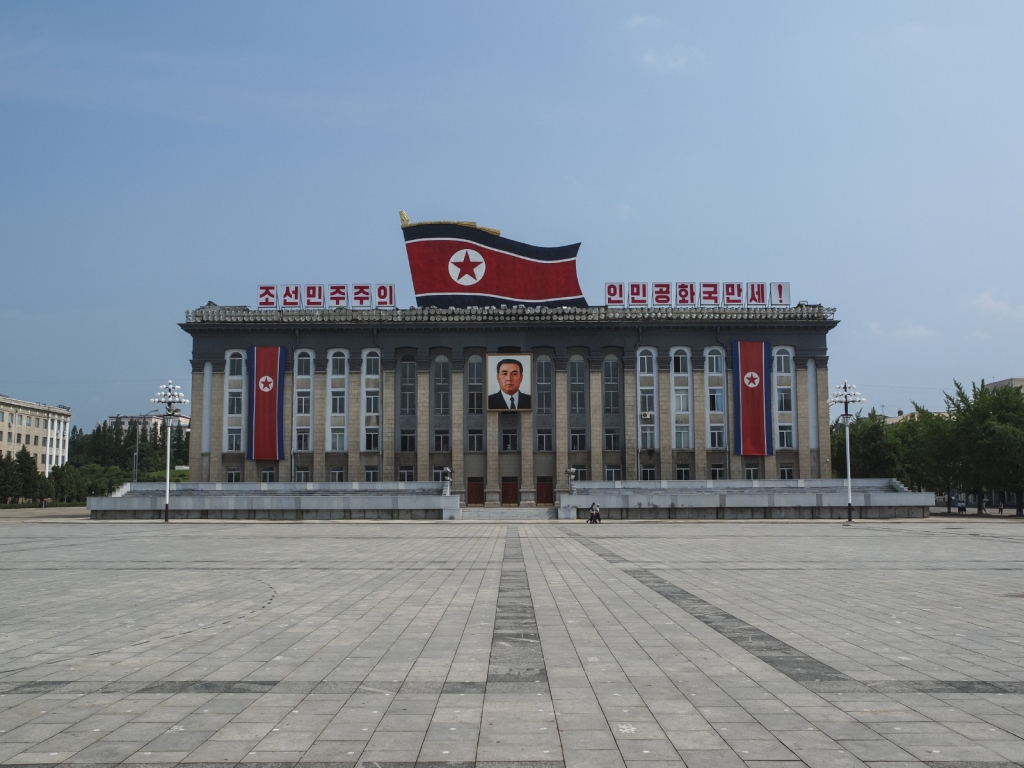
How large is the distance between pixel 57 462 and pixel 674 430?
113 meters

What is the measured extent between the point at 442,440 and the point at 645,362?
19.8 meters

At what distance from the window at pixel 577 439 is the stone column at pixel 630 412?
3.62 m

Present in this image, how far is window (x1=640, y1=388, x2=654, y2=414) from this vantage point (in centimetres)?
7387

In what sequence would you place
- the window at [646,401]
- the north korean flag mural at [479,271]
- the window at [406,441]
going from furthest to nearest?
1. the north korean flag mural at [479,271]
2. the window at [646,401]
3. the window at [406,441]

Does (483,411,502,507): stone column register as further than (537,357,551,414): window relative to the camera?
No

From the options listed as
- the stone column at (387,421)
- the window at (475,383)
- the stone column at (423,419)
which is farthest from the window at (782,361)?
the stone column at (387,421)

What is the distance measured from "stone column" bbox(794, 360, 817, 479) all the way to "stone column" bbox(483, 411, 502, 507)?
26.7 m

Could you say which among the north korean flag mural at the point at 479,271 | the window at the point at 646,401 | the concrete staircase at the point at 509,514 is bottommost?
the concrete staircase at the point at 509,514

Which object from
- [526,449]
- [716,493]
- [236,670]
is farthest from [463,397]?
[236,670]

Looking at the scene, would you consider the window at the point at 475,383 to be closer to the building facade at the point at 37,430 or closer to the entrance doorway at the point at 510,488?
the entrance doorway at the point at 510,488

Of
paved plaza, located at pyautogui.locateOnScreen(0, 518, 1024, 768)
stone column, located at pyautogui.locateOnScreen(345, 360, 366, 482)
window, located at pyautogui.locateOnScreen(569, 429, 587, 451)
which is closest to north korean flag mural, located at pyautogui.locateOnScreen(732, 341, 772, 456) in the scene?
window, located at pyautogui.locateOnScreen(569, 429, 587, 451)

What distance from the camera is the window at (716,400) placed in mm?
73750

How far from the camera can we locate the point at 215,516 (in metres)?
60.3

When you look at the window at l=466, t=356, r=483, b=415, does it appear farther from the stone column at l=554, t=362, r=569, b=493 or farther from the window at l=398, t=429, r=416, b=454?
the stone column at l=554, t=362, r=569, b=493
